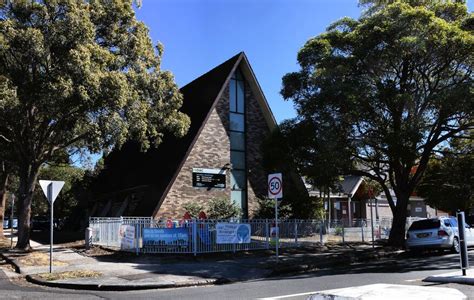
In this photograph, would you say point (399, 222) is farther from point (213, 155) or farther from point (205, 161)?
point (205, 161)

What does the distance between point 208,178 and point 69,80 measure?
12083 millimetres

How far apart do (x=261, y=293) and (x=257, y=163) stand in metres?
19.8

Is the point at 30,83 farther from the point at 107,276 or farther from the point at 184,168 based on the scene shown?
the point at 184,168

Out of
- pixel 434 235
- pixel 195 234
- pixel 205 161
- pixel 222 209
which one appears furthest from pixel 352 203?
pixel 195 234

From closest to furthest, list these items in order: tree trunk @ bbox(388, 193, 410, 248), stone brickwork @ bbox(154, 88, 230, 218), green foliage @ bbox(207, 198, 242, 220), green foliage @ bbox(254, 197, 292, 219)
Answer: tree trunk @ bbox(388, 193, 410, 248)
green foliage @ bbox(207, 198, 242, 220)
stone brickwork @ bbox(154, 88, 230, 218)
green foliage @ bbox(254, 197, 292, 219)

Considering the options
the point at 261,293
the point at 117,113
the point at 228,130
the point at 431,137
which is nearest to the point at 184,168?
the point at 228,130

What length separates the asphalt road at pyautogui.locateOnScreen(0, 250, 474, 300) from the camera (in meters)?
10.6

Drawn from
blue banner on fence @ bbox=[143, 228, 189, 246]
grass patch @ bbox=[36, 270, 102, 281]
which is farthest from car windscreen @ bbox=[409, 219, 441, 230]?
grass patch @ bbox=[36, 270, 102, 281]

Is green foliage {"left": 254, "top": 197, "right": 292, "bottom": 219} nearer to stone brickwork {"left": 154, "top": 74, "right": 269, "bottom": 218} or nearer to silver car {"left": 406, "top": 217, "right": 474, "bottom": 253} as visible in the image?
stone brickwork {"left": 154, "top": 74, "right": 269, "bottom": 218}

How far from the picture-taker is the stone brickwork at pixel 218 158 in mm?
26984

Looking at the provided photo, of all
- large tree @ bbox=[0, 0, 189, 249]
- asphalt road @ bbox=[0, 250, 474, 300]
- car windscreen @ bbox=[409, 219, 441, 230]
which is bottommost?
asphalt road @ bbox=[0, 250, 474, 300]

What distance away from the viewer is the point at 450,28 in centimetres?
1884

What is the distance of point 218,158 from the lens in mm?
28734

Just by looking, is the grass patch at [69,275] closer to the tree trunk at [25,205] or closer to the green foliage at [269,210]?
the tree trunk at [25,205]
